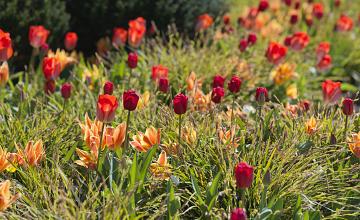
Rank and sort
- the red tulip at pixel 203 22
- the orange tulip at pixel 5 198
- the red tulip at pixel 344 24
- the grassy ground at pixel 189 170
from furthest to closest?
the red tulip at pixel 344 24 → the red tulip at pixel 203 22 → the grassy ground at pixel 189 170 → the orange tulip at pixel 5 198

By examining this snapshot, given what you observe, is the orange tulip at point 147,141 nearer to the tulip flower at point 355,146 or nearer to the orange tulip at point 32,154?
the orange tulip at point 32,154

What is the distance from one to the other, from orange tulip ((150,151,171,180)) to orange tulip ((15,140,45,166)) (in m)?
0.47

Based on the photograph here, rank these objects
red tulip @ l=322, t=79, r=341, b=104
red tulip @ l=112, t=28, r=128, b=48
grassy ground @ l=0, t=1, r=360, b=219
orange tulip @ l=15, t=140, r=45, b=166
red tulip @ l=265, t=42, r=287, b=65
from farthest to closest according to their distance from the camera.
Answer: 1. red tulip @ l=112, t=28, r=128, b=48
2. red tulip @ l=265, t=42, r=287, b=65
3. red tulip @ l=322, t=79, r=341, b=104
4. orange tulip @ l=15, t=140, r=45, b=166
5. grassy ground @ l=0, t=1, r=360, b=219

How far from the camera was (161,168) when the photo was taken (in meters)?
2.87

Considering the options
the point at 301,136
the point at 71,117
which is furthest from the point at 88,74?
the point at 301,136

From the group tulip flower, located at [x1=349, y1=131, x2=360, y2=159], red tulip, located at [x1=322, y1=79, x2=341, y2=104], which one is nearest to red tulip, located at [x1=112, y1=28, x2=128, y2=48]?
red tulip, located at [x1=322, y1=79, x2=341, y2=104]

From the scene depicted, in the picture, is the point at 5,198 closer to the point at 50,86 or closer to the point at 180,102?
the point at 180,102

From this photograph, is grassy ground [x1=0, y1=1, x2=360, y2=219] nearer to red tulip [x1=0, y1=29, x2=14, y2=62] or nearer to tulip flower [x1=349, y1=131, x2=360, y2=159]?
tulip flower [x1=349, y1=131, x2=360, y2=159]

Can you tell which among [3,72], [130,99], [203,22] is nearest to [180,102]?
[130,99]

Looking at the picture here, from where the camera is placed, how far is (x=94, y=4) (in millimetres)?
5090

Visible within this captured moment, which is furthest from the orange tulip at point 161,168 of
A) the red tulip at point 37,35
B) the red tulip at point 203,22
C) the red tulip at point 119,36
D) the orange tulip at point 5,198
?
the red tulip at point 203,22

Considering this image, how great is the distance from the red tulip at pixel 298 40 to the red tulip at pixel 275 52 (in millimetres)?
338

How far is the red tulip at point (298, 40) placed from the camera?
4.57 m

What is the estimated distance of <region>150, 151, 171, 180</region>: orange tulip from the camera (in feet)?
9.35
